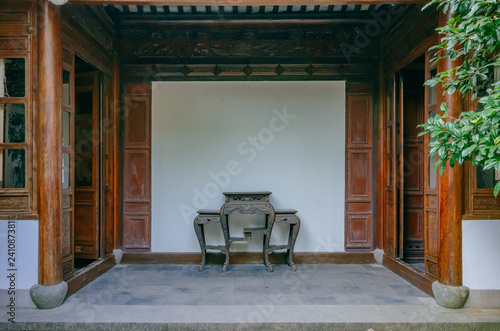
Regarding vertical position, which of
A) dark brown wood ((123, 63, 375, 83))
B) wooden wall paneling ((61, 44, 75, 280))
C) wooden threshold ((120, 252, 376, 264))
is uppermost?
dark brown wood ((123, 63, 375, 83))

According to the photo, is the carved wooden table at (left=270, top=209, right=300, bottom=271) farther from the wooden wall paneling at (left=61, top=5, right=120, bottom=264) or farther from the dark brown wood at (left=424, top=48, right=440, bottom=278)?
the wooden wall paneling at (left=61, top=5, right=120, bottom=264)

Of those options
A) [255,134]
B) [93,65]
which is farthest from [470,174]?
[93,65]

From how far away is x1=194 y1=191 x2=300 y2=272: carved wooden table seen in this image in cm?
446

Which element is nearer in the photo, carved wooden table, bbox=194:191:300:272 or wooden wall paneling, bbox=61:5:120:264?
wooden wall paneling, bbox=61:5:120:264

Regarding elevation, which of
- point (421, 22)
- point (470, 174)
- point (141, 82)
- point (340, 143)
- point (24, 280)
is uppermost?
point (421, 22)

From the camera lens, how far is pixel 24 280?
127 inches

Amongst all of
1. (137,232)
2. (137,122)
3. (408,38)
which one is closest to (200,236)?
(137,232)

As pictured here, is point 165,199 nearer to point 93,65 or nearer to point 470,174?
point 93,65

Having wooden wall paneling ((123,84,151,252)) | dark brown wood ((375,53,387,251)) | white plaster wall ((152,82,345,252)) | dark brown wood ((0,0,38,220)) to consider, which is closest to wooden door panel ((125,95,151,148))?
wooden wall paneling ((123,84,151,252))

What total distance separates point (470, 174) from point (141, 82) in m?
4.11

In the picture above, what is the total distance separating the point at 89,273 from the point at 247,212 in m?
1.95

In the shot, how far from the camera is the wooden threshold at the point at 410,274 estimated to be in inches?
142

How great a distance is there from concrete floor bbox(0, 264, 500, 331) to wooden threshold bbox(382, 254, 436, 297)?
0.07 m

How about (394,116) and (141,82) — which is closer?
(394,116)
